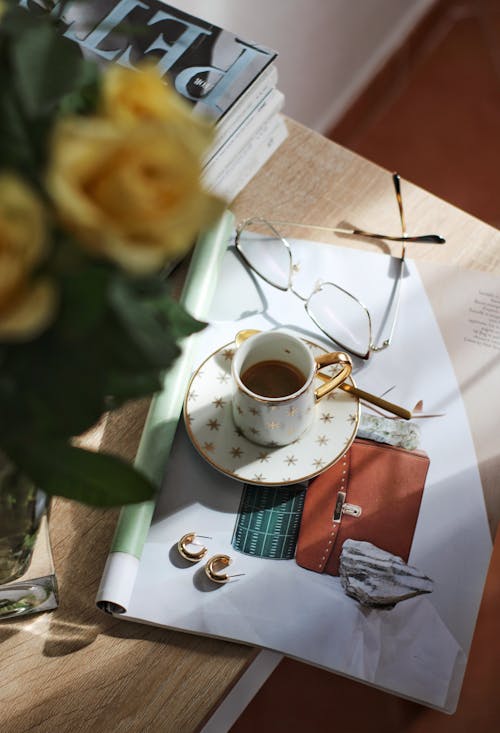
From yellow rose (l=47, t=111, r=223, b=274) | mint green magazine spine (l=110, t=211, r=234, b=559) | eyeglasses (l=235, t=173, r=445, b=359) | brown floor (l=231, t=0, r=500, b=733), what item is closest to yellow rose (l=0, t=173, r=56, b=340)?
yellow rose (l=47, t=111, r=223, b=274)

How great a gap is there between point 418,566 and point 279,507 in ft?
0.39

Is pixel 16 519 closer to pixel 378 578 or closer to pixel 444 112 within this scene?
pixel 378 578

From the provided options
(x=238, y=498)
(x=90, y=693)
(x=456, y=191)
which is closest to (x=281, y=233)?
(x=238, y=498)

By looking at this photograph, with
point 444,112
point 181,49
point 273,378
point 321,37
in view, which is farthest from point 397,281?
point 444,112

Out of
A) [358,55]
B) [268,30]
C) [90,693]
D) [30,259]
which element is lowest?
[90,693]

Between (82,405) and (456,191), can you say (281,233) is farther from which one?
(456,191)

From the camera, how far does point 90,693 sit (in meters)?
0.56

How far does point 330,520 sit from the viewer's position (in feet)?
2.02

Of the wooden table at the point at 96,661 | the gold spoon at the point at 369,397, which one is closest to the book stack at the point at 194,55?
the gold spoon at the point at 369,397

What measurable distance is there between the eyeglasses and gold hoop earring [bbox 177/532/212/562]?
218 mm

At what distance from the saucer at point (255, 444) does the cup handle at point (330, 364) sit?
0.02m

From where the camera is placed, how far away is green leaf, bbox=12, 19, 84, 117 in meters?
0.30

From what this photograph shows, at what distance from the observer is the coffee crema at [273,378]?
0.61 metres

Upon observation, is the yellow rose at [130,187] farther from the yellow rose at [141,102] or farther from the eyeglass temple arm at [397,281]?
the eyeglass temple arm at [397,281]
